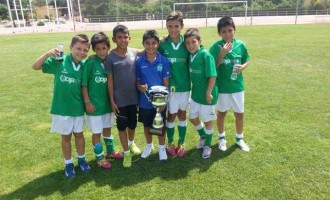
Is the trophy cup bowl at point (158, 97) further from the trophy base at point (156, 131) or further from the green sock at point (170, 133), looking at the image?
the green sock at point (170, 133)

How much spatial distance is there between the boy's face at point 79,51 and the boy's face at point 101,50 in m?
0.12

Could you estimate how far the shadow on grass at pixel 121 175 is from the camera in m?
3.54

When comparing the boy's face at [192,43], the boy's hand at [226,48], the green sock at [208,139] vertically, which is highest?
the boy's face at [192,43]

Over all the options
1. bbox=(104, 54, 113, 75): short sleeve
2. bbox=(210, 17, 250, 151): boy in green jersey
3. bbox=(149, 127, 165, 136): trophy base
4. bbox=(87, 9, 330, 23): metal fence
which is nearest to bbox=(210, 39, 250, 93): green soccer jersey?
bbox=(210, 17, 250, 151): boy in green jersey

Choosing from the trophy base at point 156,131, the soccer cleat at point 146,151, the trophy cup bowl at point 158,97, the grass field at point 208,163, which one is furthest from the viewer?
the soccer cleat at point 146,151

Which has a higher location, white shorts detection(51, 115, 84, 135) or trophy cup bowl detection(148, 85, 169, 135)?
trophy cup bowl detection(148, 85, 169, 135)

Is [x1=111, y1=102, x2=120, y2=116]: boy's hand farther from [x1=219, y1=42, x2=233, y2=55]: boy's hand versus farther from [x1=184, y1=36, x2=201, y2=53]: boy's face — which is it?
[x1=219, y1=42, x2=233, y2=55]: boy's hand

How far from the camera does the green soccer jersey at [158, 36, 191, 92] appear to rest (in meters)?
3.86

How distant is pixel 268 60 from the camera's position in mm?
10805

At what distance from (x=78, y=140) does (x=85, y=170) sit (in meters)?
0.42

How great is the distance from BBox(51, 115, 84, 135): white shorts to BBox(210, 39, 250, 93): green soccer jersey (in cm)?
181

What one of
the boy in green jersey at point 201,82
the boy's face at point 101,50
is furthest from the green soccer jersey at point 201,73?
the boy's face at point 101,50

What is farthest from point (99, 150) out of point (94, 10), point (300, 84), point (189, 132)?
point (94, 10)

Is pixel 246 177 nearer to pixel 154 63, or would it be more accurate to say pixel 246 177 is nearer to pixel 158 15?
pixel 154 63
